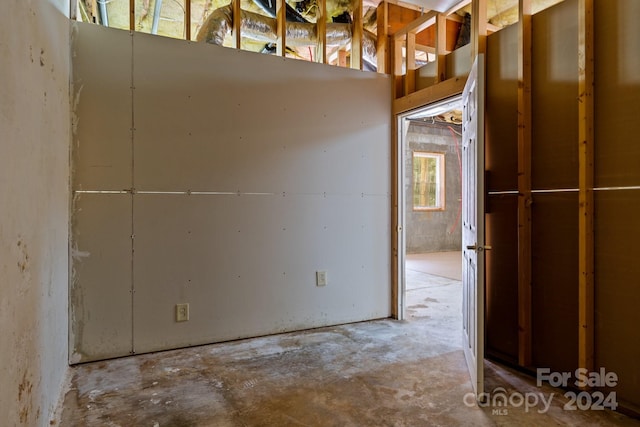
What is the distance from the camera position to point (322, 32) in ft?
11.3

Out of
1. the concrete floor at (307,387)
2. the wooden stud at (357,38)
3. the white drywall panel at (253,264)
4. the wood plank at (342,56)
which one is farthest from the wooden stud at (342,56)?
the concrete floor at (307,387)

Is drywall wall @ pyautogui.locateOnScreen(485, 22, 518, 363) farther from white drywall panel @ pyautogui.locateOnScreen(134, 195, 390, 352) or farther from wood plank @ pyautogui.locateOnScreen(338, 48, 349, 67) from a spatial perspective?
wood plank @ pyautogui.locateOnScreen(338, 48, 349, 67)

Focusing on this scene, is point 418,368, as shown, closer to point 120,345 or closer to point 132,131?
point 120,345

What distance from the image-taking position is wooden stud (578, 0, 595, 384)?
2104 millimetres

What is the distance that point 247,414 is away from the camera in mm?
1967

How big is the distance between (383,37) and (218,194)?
2226 millimetres

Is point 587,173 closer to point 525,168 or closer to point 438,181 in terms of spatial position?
point 525,168

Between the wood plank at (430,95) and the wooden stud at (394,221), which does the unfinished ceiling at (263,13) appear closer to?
the wood plank at (430,95)

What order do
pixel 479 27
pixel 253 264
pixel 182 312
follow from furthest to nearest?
1. pixel 253 264
2. pixel 182 312
3. pixel 479 27

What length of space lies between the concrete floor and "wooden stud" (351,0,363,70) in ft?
8.31

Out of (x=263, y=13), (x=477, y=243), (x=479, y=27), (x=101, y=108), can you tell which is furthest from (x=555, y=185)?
(x=263, y=13)

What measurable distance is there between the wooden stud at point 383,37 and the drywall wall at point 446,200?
4644 mm

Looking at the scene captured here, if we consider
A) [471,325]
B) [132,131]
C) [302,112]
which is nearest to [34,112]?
[132,131]

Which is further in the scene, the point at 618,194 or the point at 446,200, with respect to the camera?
the point at 446,200
